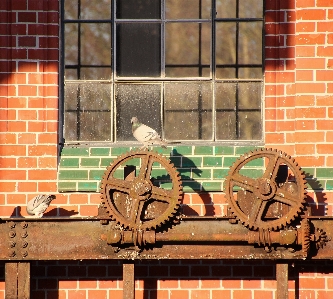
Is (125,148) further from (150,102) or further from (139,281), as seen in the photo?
(139,281)

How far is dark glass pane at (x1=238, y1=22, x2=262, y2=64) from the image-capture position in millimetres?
7441

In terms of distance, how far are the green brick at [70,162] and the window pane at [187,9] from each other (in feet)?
5.05

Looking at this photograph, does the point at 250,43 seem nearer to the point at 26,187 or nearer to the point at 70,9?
the point at 70,9

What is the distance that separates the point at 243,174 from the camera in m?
7.07

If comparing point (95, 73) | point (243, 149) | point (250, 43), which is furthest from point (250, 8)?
point (95, 73)

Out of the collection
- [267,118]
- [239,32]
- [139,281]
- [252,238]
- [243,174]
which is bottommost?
[139,281]

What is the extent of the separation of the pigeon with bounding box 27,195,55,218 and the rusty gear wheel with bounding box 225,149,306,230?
149cm

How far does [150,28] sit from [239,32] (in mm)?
800

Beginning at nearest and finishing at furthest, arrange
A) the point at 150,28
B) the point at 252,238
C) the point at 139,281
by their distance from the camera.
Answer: the point at 252,238 < the point at 139,281 < the point at 150,28

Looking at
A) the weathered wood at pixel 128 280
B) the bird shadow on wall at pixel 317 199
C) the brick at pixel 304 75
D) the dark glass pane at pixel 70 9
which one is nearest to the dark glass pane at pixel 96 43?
the dark glass pane at pixel 70 9

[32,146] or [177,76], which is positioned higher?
[177,76]

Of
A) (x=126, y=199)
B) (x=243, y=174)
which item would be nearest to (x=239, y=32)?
(x=243, y=174)

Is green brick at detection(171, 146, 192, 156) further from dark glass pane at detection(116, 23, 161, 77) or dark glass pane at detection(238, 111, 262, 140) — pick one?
dark glass pane at detection(116, 23, 161, 77)

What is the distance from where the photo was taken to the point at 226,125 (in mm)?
7410
